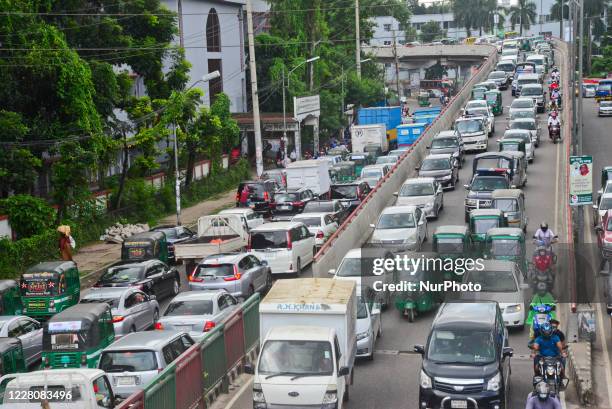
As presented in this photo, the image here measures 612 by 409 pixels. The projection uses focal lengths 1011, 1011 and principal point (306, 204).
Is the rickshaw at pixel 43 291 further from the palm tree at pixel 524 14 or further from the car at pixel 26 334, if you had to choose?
the palm tree at pixel 524 14

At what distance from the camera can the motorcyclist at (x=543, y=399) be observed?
15859 millimetres

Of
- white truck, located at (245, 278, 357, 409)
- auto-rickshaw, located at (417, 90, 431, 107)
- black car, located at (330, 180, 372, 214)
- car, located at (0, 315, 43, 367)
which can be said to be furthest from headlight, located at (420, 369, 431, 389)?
auto-rickshaw, located at (417, 90, 431, 107)

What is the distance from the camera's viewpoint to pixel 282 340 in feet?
59.9

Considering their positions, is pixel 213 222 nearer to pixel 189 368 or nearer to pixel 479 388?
pixel 189 368

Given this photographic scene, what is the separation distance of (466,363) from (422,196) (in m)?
20.6

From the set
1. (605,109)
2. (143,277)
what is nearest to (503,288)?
(143,277)

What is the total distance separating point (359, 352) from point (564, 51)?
98.5 m

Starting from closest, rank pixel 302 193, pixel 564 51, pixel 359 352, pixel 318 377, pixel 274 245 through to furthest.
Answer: pixel 318 377, pixel 359 352, pixel 274 245, pixel 302 193, pixel 564 51

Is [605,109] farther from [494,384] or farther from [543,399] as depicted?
[543,399]

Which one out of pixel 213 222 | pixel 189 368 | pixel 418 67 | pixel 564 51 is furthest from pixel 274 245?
pixel 418 67

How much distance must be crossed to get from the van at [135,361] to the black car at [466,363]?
4857 mm

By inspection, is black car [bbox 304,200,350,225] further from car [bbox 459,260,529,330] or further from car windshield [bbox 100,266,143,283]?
car [bbox 459,260,529,330]

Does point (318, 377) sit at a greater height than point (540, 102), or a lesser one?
lesser

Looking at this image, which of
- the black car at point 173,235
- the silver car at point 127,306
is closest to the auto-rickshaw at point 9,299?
the silver car at point 127,306
